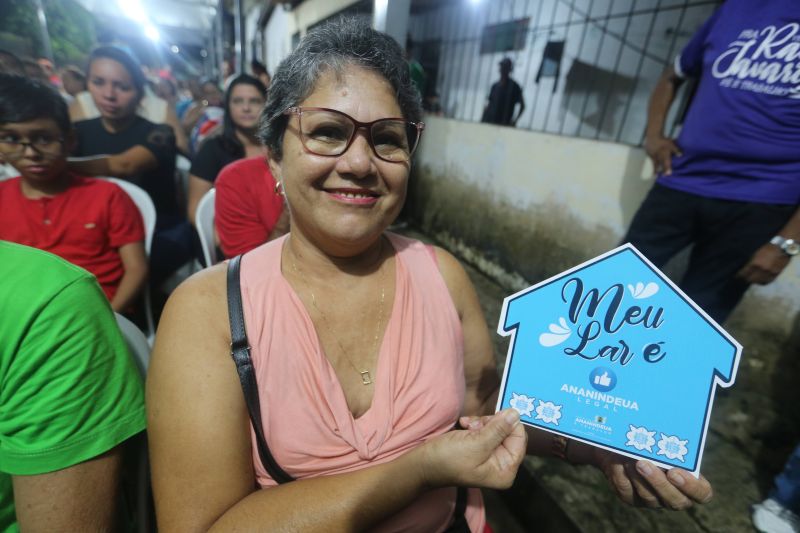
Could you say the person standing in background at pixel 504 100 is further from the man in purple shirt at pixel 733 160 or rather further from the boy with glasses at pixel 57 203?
the boy with glasses at pixel 57 203

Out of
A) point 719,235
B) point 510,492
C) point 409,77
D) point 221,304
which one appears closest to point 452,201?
point 719,235

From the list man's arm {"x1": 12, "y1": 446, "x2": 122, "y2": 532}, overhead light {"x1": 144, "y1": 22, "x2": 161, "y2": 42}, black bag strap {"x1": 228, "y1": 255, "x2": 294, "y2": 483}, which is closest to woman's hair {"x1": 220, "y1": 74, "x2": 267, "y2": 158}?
black bag strap {"x1": 228, "y1": 255, "x2": 294, "y2": 483}

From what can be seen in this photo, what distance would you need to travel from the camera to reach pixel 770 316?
7.29ft

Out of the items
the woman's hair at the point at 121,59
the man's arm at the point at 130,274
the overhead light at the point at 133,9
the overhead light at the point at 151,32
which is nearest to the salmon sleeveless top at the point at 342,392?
the man's arm at the point at 130,274

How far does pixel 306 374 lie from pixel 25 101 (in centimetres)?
189

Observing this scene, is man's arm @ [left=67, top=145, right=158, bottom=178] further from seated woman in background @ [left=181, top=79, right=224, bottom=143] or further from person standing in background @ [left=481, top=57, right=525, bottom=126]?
person standing in background @ [left=481, top=57, right=525, bottom=126]

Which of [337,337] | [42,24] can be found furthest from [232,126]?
[42,24]

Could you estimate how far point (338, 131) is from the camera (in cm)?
103

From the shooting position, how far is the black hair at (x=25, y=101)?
→ 1671mm

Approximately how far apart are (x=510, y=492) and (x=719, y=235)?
66.5 inches

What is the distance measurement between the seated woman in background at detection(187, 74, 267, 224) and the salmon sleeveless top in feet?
6.80

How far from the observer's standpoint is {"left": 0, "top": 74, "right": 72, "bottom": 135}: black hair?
1.67 m

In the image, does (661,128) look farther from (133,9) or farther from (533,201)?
(133,9)

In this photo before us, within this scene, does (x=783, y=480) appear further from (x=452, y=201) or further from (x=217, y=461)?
(x=452, y=201)
